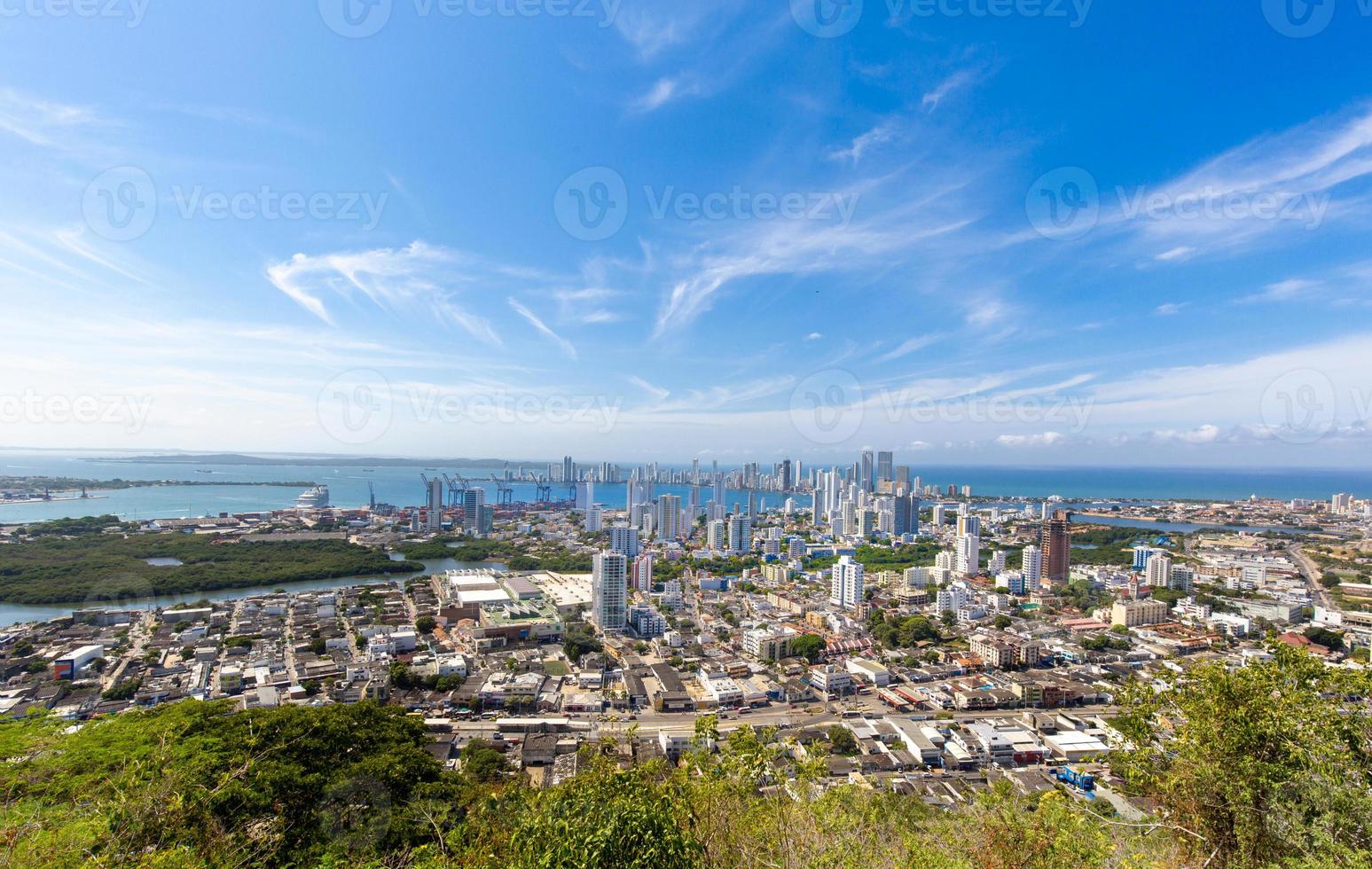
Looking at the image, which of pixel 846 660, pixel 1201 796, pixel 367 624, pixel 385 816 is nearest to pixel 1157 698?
pixel 1201 796

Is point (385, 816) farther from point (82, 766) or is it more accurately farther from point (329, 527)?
point (329, 527)

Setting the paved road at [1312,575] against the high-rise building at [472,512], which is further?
the high-rise building at [472,512]

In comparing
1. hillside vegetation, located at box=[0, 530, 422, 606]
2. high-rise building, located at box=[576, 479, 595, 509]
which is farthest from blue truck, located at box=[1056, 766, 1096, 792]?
high-rise building, located at box=[576, 479, 595, 509]

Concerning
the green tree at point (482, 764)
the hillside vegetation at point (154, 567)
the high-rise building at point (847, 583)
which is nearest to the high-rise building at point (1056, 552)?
the high-rise building at point (847, 583)

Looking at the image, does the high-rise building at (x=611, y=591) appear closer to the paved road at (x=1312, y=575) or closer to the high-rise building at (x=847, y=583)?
the high-rise building at (x=847, y=583)

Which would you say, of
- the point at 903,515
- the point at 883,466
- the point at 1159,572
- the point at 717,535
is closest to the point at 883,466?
the point at 883,466

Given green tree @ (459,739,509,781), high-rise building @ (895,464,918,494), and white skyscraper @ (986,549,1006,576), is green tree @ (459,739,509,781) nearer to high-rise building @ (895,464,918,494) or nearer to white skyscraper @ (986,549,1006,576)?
white skyscraper @ (986,549,1006,576)
